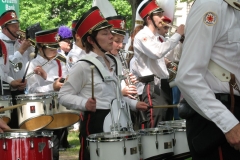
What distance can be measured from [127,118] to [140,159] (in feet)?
1.42

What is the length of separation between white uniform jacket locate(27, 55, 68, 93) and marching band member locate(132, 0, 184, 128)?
1.86 metres

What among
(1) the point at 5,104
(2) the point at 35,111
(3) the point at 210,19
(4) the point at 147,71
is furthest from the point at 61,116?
(3) the point at 210,19

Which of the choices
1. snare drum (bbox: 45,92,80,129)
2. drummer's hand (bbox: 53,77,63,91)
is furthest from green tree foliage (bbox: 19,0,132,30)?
snare drum (bbox: 45,92,80,129)

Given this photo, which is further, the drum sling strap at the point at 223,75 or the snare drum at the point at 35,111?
the snare drum at the point at 35,111

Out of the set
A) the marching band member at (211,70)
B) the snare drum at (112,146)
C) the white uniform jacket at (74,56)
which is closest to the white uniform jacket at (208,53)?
the marching band member at (211,70)

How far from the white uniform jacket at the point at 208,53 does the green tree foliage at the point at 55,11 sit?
32429 millimetres

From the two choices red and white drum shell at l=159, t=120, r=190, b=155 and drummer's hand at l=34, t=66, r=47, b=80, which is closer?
red and white drum shell at l=159, t=120, r=190, b=155

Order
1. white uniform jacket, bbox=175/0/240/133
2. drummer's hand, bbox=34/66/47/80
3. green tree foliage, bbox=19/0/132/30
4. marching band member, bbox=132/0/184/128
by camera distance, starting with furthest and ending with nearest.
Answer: green tree foliage, bbox=19/0/132/30
drummer's hand, bbox=34/66/47/80
marching band member, bbox=132/0/184/128
white uniform jacket, bbox=175/0/240/133

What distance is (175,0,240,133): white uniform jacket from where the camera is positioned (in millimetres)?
3734

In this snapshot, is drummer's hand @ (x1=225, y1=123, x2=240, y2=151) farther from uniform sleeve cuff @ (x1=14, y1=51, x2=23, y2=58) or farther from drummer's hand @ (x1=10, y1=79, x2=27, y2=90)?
uniform sleeve cuff @ (x1=14, y1=51, x2=23, y2=58)

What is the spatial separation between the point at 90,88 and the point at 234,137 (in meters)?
2.77

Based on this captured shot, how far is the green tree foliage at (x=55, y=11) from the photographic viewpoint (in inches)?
1459

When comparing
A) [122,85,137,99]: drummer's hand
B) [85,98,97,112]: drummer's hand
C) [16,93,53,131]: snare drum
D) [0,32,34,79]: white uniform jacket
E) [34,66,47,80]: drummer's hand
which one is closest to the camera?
[85,98,97,112]: drummer's hand

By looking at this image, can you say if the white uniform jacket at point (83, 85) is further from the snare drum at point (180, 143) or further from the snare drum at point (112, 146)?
the snare drum at point (180, 143)
